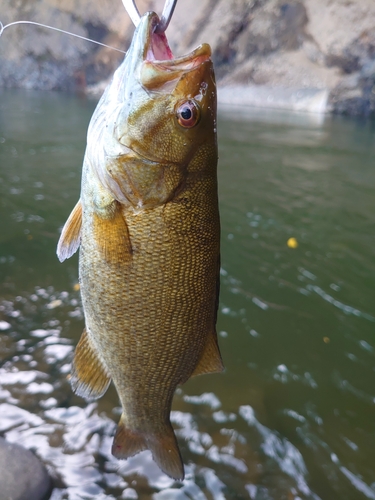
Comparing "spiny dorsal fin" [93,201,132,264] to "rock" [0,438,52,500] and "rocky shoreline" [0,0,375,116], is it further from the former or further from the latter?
"rocky shoreline" [0,0,375,116]

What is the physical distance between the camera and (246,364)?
380cm

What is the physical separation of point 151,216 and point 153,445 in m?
1.04

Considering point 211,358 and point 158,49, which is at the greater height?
point 158,49

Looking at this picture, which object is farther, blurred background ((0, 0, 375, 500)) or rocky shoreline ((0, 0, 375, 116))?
rocky shoreline ((0, 0, 375, 116))

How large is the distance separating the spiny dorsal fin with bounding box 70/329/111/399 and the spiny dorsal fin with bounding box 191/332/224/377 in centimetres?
39

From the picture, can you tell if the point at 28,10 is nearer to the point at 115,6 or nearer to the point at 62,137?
the point at 115,6

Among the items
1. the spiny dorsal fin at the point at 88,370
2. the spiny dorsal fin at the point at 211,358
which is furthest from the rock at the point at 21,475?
the spiny dorsal fin at the point at 211,358

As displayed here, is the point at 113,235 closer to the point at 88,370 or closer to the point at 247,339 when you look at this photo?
the point at 88,370

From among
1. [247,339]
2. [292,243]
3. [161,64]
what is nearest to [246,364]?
[247,339]

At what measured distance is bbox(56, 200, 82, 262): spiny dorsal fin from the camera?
1.54m

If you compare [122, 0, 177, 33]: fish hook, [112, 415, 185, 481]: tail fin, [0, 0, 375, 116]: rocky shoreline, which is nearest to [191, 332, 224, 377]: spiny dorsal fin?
[112, 415, 185, 481]: tail fin

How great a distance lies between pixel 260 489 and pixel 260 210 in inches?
207

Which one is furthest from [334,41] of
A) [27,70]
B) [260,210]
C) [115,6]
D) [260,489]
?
[260,489]

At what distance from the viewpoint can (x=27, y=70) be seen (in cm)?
3506
